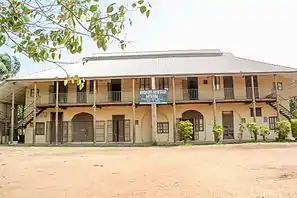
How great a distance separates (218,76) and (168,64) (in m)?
4.21

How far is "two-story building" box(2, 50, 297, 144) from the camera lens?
89.2 feet

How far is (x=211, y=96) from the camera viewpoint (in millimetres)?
27797

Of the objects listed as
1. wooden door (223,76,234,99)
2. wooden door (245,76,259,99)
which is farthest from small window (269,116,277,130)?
wooden door (223,76,234,99)

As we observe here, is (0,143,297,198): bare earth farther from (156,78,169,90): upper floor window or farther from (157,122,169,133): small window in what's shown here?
(156,78,169,90): upper floor window

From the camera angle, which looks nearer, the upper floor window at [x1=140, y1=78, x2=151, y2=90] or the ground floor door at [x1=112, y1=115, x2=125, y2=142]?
the ground floor door at [x1=112, y1=115, x2=125, y2=142]

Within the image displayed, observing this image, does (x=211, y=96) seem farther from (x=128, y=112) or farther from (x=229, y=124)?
(x=128, y=112)

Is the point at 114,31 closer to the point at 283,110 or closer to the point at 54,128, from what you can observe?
the point at 54,128

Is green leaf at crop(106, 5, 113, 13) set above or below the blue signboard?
below

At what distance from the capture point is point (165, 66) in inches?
1127

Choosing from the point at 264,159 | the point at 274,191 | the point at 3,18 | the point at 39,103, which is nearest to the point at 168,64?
the point at 39,103

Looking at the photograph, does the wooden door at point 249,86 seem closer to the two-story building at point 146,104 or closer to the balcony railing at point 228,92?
the two-story building at point 146,104

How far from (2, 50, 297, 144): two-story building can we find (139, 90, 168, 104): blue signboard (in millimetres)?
1127

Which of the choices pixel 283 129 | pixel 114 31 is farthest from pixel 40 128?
pixel 114 31

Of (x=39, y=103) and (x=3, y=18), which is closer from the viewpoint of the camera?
(x=3, y=18)
